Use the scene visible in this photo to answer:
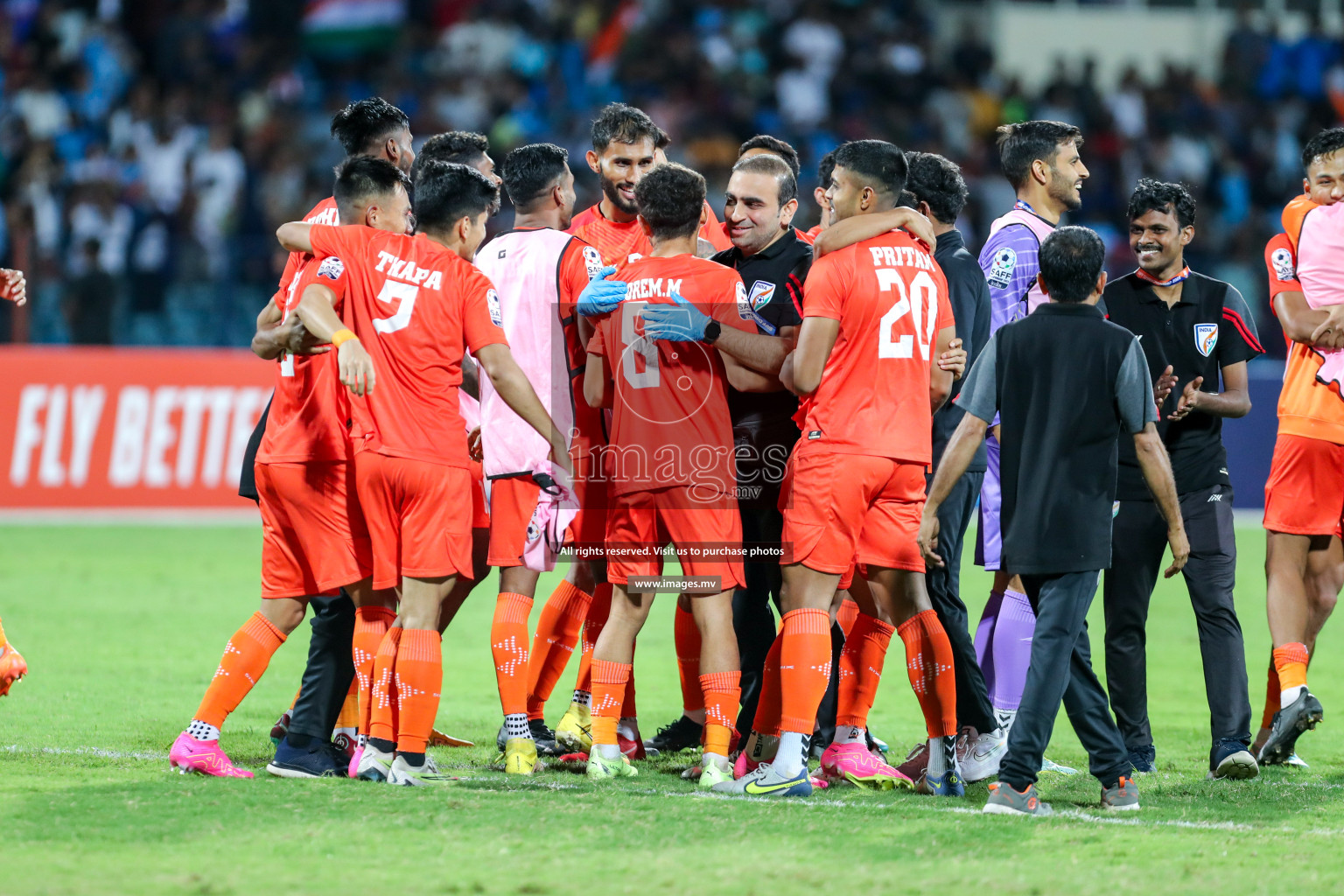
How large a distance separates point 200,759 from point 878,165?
377cm

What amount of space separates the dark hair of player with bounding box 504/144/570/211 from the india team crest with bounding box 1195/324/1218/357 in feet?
10.2

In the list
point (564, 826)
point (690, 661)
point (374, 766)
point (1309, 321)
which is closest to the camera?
point (564, 826)

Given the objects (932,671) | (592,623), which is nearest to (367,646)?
(592,623)

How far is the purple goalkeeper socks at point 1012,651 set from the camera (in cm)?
691

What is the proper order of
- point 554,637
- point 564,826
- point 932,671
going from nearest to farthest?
point 564,826, point 932,671, point 554,637

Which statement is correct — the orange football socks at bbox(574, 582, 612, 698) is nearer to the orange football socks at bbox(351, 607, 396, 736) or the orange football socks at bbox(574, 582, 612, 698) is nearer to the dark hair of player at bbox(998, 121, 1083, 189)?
the orange football socks at bbox(351, 607, 396, 736)

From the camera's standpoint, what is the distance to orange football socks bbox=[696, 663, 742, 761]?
6316mm

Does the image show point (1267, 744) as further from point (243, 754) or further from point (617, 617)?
point (243, 754)

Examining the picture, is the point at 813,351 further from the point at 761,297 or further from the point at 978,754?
the point at 978,754

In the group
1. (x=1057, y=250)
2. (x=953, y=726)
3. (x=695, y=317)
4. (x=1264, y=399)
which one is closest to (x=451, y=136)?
(x=695, y=317)

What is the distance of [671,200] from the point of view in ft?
20.8

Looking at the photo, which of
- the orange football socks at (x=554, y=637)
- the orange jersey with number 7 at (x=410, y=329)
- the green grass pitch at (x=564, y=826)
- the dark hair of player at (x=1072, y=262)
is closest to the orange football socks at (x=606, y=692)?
the green grass pitch at (x=564, y=826)

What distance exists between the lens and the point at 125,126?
2056 centimetres

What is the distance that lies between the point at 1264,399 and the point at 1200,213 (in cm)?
602
